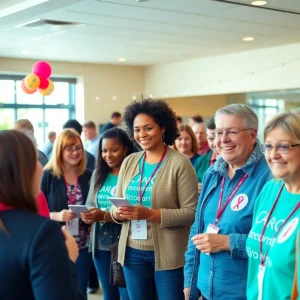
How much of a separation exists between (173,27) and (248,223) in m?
5.41

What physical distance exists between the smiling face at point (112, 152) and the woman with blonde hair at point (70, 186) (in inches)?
12.5

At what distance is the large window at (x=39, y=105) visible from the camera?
10.8 meters

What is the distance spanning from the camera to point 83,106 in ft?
37.6

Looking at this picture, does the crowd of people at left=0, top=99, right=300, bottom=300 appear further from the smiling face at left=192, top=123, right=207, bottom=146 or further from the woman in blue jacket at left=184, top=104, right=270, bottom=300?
the smiling face at left=192, top=123, right=207, bottom=146

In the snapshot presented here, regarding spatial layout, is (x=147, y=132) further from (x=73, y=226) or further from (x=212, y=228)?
(x=73, y=226)

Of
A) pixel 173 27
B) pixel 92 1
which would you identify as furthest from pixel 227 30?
pixel 92 1

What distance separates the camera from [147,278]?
118 inches

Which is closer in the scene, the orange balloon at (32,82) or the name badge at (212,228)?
the name badge at (212,228)

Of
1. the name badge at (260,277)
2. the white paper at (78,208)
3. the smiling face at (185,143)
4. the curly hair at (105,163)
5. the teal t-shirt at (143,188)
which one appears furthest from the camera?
the smiling face at (185,143)

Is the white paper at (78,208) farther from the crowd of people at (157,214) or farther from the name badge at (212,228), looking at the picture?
the name badge at (212,228)

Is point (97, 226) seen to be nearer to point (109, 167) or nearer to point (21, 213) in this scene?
point (109, 167)

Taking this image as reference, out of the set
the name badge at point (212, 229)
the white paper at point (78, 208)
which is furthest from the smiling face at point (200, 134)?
the name badge at point (212, 229)

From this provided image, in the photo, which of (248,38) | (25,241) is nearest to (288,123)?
(25,241)

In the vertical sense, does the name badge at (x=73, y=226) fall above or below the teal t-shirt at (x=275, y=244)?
below
